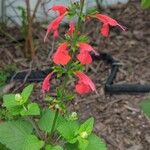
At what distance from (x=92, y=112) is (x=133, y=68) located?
22.6 inches

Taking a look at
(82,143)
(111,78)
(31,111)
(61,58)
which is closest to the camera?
(61,58)

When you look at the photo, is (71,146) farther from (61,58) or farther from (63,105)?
(61,58)

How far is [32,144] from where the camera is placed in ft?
7.07

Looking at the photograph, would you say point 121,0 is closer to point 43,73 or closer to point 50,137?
point 43,73

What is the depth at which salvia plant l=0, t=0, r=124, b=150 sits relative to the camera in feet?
6.43

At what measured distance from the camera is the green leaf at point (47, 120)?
88.6 inches

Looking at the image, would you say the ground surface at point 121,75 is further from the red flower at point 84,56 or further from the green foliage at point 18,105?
the red flower at point 84,56

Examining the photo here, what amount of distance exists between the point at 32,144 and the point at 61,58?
17.0 inches

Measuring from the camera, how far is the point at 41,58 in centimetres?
397

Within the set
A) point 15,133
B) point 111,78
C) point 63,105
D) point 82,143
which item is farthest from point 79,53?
point 111,78

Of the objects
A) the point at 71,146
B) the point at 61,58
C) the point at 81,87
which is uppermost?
the point at 61,58

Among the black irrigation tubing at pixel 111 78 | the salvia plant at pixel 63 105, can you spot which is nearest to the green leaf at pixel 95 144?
the salvia plant at pixel 63 105

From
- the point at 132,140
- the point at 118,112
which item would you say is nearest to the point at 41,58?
the point at 118,112

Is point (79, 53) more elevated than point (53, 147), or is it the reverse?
point (79, 53)
